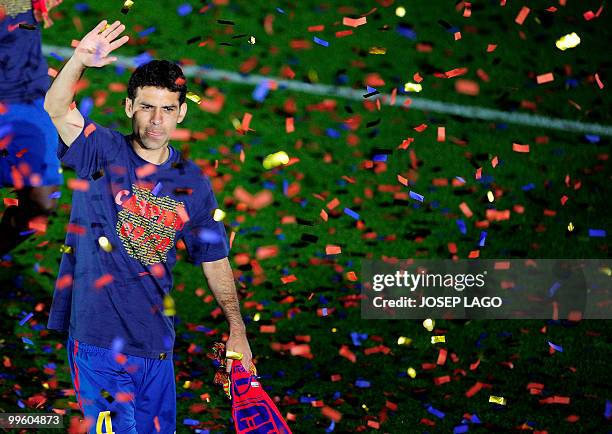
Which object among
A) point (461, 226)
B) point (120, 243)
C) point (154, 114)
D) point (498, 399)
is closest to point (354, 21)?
point (461, 226)

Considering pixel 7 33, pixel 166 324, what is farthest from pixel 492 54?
pixel 166 324

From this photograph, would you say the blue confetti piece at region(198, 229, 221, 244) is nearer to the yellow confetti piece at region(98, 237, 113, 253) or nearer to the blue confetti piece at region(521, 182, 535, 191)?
the yellow confetti piece at region(98, 237, 113, 253)

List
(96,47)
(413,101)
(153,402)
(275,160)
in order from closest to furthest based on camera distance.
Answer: (96,47) → (153,402) → (275,160) → (413,101)

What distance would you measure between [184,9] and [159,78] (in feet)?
27.4

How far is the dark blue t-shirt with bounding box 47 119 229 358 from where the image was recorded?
4.32m

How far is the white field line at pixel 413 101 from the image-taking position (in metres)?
10.6

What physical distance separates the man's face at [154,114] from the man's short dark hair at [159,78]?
2cm

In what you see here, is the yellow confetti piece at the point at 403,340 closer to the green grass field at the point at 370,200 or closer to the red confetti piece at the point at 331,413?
the green grass field at the point at 370,200

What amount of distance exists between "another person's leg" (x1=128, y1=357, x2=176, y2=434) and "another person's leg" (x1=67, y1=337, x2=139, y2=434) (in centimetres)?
6

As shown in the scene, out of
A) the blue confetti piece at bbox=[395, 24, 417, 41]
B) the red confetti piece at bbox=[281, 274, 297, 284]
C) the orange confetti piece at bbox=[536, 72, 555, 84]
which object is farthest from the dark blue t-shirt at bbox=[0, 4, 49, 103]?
the orange confetti piece at bbox=[536, 72, 555, 84]

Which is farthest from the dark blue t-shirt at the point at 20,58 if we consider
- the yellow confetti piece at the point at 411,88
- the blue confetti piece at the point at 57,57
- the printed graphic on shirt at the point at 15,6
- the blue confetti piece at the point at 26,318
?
the yellow confetti piece at the point at 411,88

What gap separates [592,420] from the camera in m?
5.97

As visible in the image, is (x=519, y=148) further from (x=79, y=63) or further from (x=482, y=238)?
(x=79, y=63)

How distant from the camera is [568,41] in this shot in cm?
1224
